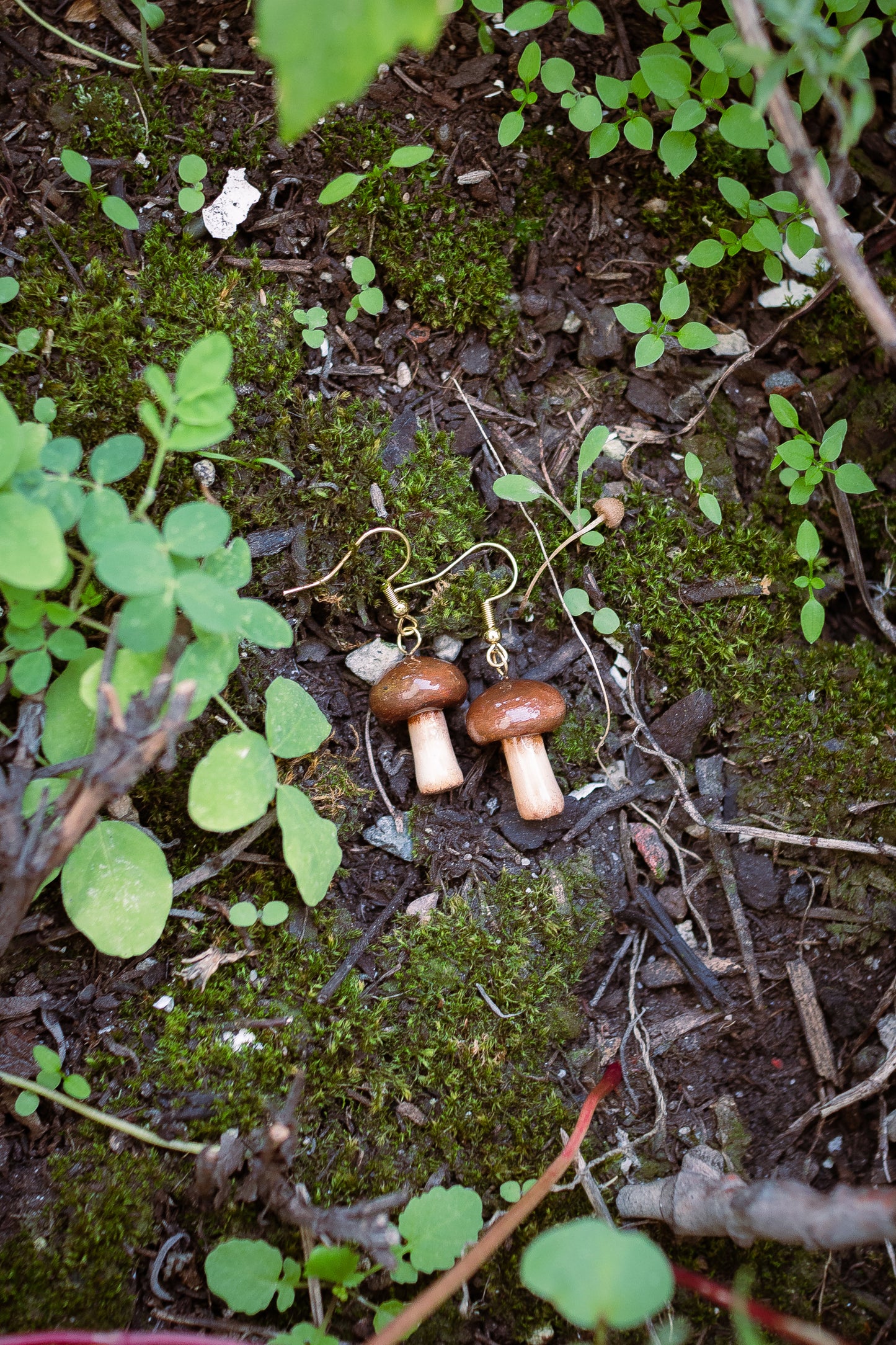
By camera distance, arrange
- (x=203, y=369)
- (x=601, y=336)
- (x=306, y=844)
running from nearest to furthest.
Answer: (x=203, y=369)
(x=306, y=844)
(x=601, y=336)

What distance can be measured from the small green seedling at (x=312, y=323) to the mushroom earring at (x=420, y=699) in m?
0.60

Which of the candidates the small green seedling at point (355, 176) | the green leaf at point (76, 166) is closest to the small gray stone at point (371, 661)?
the small green seedling at point (355, 176)

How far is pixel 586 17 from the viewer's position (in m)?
2.57

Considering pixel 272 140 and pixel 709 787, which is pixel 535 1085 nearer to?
pixel 709 787

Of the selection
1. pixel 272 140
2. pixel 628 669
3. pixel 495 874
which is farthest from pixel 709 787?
pixel 272 140

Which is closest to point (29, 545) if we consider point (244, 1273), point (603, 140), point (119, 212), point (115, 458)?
point (115, 458)

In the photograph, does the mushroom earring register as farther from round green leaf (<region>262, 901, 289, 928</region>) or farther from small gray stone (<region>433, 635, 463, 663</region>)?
round green leaf (<region>262, 901, 289, 928</region>)

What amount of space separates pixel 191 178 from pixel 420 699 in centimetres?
→ 166

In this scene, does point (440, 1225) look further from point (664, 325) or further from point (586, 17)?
point (586, 17)

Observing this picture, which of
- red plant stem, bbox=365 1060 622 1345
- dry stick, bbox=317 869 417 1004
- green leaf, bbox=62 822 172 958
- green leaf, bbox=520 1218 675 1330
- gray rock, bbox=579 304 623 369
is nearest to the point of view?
green leaf, bbox=520 1218 675 1330

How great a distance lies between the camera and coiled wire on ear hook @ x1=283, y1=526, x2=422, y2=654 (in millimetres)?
2715

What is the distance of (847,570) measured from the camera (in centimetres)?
308

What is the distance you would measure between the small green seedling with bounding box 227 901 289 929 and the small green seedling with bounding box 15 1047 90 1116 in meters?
0.53

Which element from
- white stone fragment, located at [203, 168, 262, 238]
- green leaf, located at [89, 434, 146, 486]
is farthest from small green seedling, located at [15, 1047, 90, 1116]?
white stone fragment, located at [203, 168, 262, 238]
